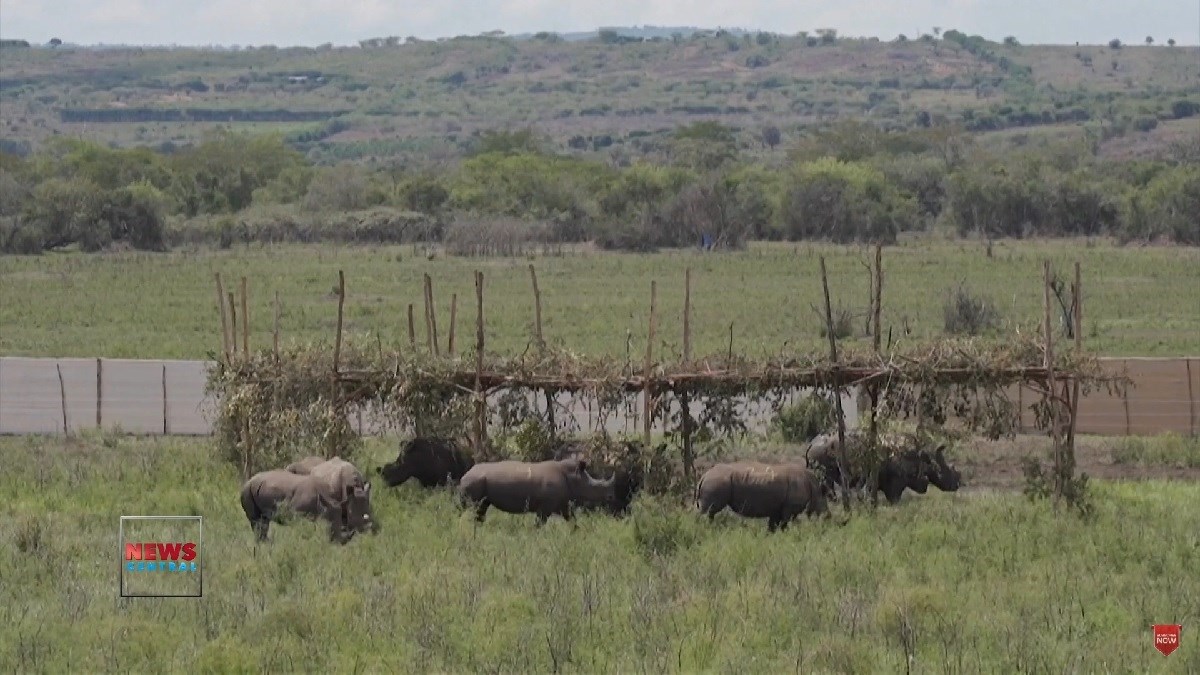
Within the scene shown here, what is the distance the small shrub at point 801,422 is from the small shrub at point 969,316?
51.9ft

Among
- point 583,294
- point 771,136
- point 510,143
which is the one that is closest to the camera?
point 583,294

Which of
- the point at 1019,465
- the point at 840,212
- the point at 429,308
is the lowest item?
the point at 840,212

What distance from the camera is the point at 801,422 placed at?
2502cm

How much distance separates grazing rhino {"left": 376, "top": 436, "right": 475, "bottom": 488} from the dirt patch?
20.8 ft

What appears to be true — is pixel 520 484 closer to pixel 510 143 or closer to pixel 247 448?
pixel 247 448

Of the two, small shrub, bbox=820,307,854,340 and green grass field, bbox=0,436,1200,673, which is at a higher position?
green grass field, bbox=0,436,1200,673

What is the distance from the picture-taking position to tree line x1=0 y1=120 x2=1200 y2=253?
72.8 meters

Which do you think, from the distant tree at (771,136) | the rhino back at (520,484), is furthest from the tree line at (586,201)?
the distant tree at (771,136)

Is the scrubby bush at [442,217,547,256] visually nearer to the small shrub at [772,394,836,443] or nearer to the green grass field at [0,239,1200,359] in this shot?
the green grass field at [0,239,1200,359]

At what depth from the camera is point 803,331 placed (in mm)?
42562

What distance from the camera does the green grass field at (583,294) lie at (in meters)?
41.5

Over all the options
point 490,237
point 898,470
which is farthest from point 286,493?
point 490,237

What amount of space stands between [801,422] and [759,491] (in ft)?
19.7

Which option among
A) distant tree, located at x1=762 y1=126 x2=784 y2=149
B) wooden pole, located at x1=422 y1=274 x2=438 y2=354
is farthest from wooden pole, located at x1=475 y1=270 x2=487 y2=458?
distant tree, located at x1=762 y1=126 x2=784 y2=149
